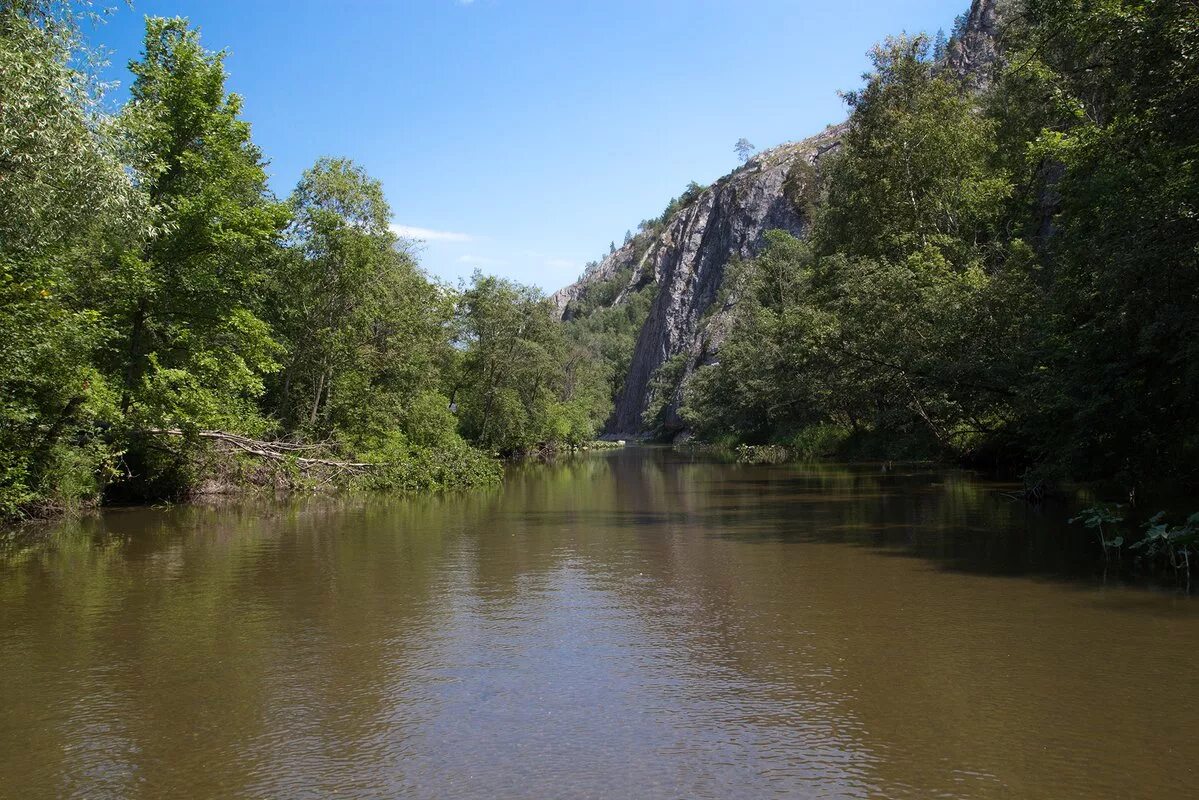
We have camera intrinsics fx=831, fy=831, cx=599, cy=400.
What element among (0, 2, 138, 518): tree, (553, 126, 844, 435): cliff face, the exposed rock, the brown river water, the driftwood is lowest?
the brown river water

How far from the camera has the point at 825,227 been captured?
149ft

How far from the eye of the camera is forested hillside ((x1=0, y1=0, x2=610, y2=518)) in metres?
12.1

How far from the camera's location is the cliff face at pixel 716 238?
3634 inches

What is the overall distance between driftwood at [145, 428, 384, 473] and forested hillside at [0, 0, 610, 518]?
81 mm

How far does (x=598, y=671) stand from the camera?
694cm

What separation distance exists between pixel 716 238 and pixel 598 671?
104357mm

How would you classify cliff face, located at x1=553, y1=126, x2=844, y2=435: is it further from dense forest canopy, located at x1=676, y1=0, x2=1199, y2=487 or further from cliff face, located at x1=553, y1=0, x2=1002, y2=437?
dense forest canopy, located at x1=676, y1=0, x2=1199, y2=487

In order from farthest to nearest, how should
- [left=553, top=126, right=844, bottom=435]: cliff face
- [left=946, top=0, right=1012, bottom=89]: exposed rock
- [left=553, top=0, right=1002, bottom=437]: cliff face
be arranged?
[left=553, top=126, right=844, bottom=435]: cliff face, [left=553, top=0, right=1002, bottom=437]: cliff face, [left=946, top=0, right=1012, bottom=89]: exposed rock

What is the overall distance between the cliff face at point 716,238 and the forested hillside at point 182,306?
54.6m

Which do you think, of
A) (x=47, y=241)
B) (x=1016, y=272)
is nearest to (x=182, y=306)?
(x=47, y=241)

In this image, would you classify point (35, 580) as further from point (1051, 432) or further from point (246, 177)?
point (1051, 432)

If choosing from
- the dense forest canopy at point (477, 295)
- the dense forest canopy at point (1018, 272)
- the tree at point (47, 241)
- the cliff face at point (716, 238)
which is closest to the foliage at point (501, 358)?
the dense forest canopy at point (477, 295)

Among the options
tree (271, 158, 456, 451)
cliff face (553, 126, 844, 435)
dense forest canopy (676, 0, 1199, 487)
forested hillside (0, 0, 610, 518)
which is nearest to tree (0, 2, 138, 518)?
forested hillside (0, 0, 610, 518)

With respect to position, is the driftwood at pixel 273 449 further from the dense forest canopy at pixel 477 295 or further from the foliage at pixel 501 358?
the foliage at pixel 501 358
